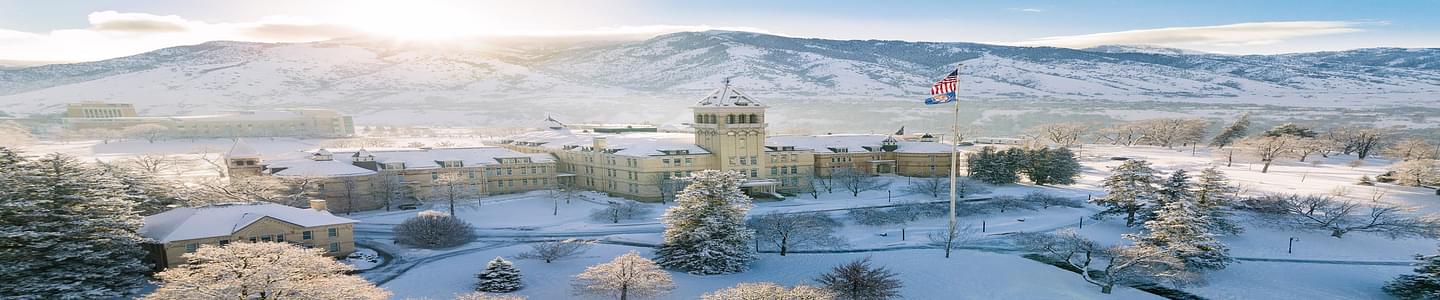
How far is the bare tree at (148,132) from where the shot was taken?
12706cm

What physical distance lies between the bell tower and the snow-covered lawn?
25962 millimetres

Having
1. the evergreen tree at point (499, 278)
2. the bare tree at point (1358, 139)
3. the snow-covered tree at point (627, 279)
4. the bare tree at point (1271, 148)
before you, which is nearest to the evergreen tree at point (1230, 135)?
the bare tree at point (1358, 139)

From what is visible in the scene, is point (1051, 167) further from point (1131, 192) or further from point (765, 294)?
point (765, 294)

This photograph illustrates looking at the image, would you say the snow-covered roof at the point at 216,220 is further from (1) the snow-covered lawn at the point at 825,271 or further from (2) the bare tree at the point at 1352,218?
(2) the bare tree at the point at 1352,218

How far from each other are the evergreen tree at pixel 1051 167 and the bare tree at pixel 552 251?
57433 mm

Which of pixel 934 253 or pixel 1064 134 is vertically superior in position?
pixel 1064 134

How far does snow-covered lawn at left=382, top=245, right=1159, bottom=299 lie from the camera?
38531 millimetres

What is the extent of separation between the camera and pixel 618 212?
201ft

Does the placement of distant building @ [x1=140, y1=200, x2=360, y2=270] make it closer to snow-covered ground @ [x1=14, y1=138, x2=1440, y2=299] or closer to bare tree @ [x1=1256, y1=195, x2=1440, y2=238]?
snow-covered ground @ [x1=14, y1=138, x2=1440, y2=299]

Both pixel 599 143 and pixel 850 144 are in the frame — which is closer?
pixel 599 143

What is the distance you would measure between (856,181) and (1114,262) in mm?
34094

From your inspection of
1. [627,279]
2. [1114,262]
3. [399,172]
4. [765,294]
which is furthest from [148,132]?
[1114,262]

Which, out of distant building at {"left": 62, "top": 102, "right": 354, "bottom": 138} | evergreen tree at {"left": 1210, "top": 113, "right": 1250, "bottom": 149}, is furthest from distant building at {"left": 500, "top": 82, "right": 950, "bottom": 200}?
distant building at {"left": 62, "top": 102, "right": 354, "bottom": 138}

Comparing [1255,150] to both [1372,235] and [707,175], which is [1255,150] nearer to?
[1372,235]
